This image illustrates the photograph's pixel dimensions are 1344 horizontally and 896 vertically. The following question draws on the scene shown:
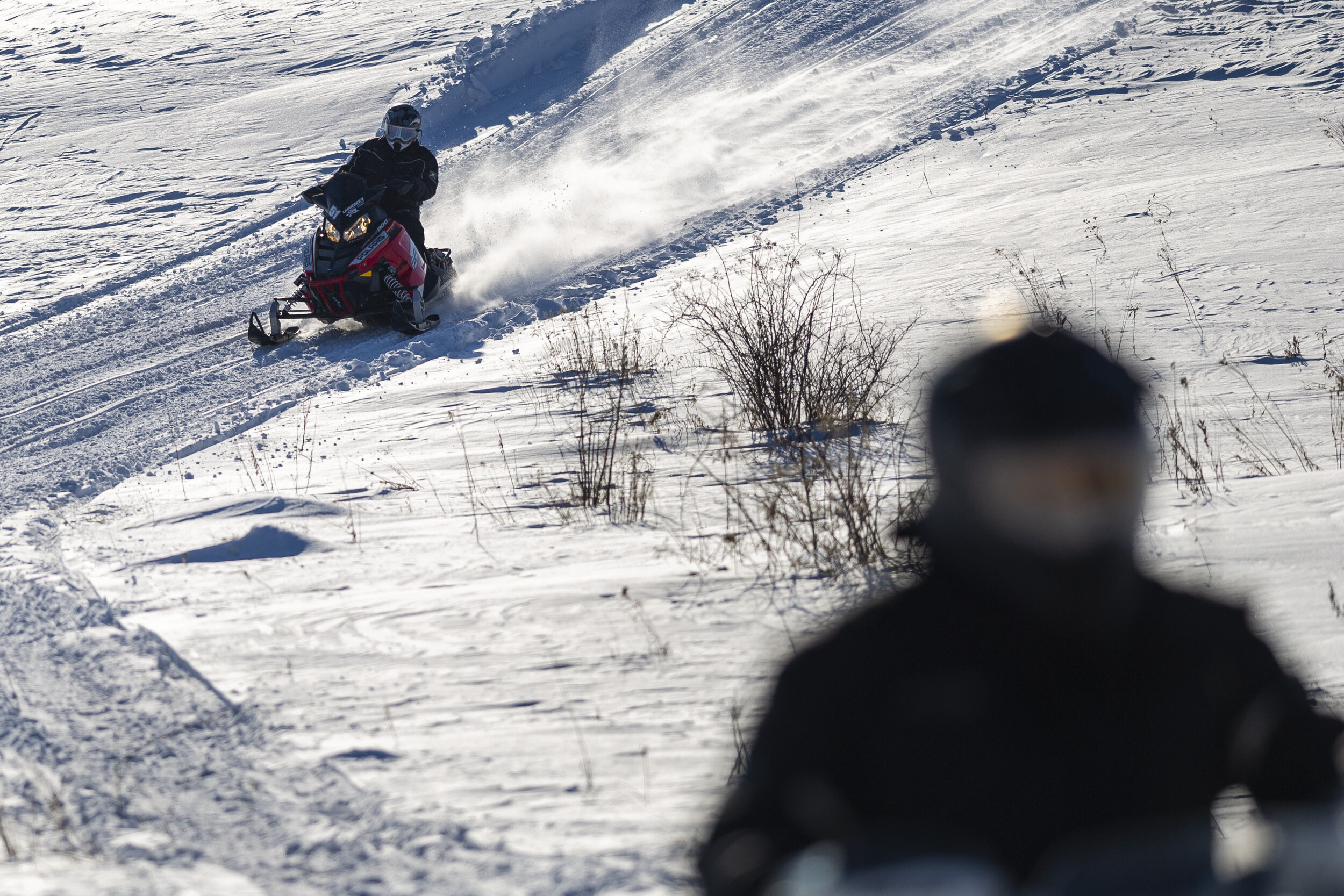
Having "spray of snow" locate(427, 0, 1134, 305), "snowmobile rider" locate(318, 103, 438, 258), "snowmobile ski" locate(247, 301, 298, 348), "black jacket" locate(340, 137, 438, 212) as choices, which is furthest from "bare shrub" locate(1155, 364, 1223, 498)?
"snowmobile ski" locate(247, 301, 298, 348)

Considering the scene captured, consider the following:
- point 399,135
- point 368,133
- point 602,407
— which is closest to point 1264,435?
point 602,407

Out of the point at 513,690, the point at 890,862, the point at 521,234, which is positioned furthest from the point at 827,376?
the point at 521,234

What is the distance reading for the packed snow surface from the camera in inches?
104

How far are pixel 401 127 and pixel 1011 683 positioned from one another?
31.9ft

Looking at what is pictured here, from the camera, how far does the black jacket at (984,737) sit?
1104 millimetres

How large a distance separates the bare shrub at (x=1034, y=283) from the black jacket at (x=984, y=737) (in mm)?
5536

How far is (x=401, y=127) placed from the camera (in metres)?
9.77

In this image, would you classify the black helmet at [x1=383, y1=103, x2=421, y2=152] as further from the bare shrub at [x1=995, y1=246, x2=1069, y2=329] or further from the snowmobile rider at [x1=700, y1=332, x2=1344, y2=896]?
the snowmobile rider at [x1=700, y1=332, x2=1344, y2=896]

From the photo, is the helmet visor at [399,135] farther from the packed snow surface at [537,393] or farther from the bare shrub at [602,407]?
the bare shrub at [602,407]

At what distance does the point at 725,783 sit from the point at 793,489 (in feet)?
7.90

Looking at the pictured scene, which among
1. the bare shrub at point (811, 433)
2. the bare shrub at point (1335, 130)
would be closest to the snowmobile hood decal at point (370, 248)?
the bare shrub at point (811, 433)

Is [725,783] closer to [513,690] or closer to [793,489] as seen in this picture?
[513,690]

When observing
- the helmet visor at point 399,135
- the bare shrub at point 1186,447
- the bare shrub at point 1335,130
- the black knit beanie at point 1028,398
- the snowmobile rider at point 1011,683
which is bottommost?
the bare shrub at point 1186,447

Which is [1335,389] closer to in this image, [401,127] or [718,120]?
[401,127]
